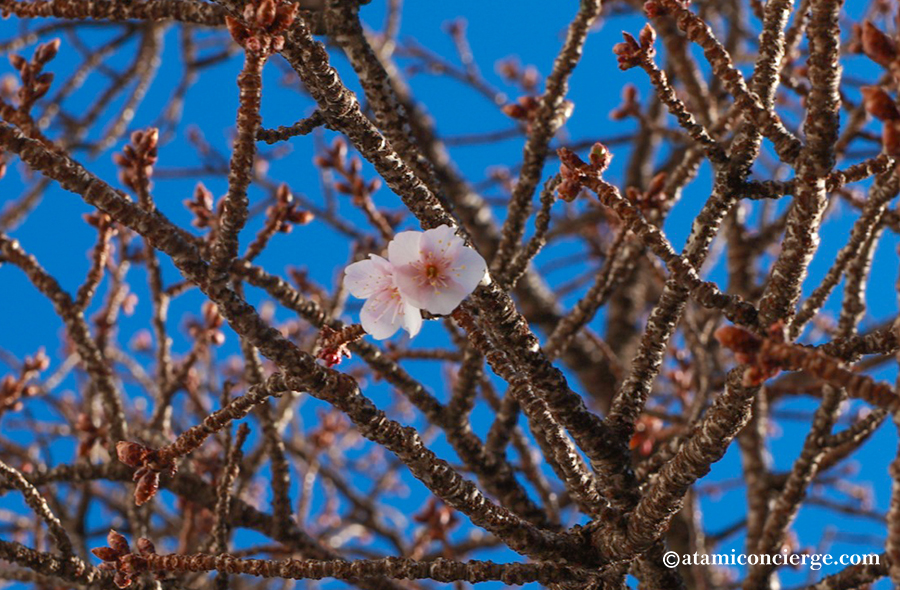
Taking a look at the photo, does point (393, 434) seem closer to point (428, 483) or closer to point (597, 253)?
point (428, 483)

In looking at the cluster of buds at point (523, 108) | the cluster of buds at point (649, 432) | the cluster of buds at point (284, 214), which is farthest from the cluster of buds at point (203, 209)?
the cluster of buds at point (649, 432)

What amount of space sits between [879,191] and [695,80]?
1.70 metres

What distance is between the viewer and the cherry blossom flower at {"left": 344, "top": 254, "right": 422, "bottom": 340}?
1459mm

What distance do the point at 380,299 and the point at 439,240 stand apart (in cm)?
22

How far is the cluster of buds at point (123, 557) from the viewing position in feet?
4.79

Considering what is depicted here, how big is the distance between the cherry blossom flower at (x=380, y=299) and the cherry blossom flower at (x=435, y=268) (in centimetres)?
4

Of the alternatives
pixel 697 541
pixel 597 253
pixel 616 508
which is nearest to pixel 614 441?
pixel 616 508

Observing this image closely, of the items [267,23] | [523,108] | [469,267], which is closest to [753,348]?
[469,267]

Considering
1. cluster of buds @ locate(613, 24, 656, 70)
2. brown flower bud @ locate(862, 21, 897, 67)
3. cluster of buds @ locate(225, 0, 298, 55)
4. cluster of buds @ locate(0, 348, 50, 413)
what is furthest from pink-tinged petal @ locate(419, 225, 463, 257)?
cluster of buds @ locate(0, 348, 50, 413)

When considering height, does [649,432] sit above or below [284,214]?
below

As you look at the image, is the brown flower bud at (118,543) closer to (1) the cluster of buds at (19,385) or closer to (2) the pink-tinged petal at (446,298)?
(2) the pink-tinged petal at (446,298)

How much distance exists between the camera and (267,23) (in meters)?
1.21

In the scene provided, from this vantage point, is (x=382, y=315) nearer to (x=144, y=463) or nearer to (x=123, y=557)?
(x=144, y=463)

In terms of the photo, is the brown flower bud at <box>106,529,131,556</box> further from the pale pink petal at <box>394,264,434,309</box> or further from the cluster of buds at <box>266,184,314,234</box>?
the cluster of buds at <box>266,184,314,234</box>
